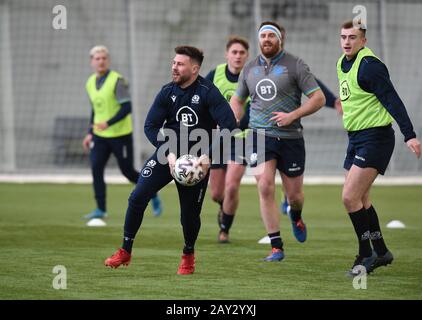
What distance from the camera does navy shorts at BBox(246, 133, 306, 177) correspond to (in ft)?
33.4

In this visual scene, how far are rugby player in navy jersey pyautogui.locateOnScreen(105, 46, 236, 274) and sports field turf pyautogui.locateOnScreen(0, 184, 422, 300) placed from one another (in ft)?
1.37

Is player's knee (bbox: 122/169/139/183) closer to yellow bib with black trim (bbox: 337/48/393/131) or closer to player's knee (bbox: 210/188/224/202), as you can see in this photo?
player's knee (bbox: 210/188/224/202)

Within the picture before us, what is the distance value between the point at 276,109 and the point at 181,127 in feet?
4.72

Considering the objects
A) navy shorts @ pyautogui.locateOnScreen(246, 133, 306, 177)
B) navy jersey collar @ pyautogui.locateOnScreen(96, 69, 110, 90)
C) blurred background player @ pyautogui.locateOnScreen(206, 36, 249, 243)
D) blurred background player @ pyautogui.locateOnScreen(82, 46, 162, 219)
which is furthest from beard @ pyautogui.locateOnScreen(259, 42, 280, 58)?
navy jersey collar @ pyautogui.locateOnScreen(96, 69, 110, 90)

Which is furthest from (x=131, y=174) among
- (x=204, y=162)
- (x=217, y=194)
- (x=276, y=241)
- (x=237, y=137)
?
(x=204, y=162)

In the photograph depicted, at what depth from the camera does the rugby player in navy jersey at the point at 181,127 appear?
354 inches

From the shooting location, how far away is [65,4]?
2136 centimetres

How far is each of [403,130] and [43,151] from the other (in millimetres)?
13432

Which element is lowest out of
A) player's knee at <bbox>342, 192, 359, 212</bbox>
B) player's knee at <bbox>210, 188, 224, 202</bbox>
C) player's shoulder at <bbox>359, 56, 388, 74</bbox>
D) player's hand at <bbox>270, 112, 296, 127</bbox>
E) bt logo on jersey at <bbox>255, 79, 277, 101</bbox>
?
player's knee at <bbox>210, 188, 224, 202</bbox>

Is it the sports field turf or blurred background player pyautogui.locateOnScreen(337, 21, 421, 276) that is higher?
blurred background player pyautogui.locateOnScreen(337, 21, 421, 276)

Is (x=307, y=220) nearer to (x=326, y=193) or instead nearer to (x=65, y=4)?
(x=326, y=193)

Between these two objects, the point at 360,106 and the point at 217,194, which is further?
the point at 217,194

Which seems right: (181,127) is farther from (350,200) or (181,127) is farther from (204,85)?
(350,200)

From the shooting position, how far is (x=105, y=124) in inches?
556
